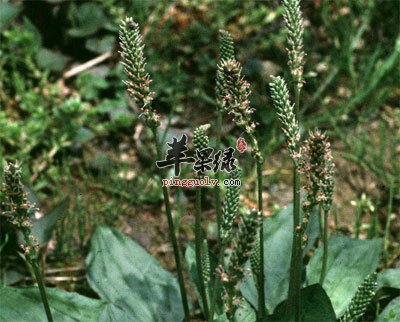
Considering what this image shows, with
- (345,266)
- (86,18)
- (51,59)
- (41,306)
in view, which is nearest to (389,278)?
(345,266)

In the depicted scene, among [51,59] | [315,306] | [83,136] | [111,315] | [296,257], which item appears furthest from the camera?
[51,59]

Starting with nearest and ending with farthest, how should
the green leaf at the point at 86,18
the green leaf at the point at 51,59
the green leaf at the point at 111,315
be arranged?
the green leaf at the point at 111,315, the green leaf at the point at 51,59, the green leaf at the point at 86,18

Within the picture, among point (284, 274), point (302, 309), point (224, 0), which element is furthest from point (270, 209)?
point (224, 0)

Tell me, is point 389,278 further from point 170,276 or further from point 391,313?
point 170,276

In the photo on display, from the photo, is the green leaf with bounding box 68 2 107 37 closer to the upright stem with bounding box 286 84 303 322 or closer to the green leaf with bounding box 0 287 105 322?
the green leaf with bounding box 0 287 105 322

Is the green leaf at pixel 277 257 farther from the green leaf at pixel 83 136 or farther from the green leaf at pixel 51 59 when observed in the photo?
the green leaf at pixel 51 59

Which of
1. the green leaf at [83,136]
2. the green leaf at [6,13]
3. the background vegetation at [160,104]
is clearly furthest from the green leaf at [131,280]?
the green leaf at [6,13]
